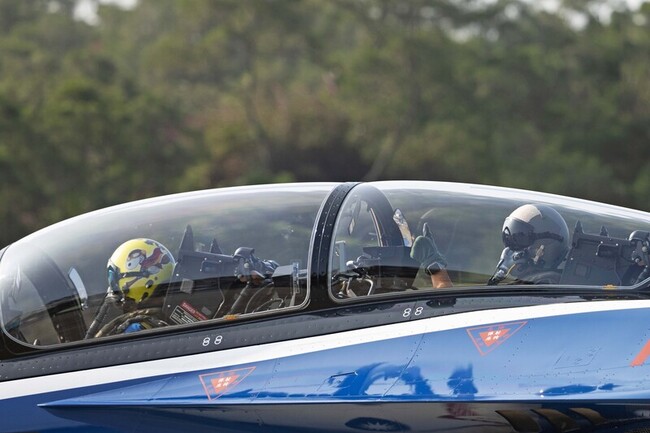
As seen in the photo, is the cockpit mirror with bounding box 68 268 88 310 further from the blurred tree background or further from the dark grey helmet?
the blurred tree background

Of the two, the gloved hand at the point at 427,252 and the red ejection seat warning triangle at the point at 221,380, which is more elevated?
the gloved hand at the point at 427,252

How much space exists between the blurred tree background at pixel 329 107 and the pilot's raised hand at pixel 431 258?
76.2 feet

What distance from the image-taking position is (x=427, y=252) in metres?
4.85

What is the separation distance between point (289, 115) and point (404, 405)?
37.0 metres

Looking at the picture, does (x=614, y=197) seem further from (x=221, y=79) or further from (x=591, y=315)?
(x=591, y=315)

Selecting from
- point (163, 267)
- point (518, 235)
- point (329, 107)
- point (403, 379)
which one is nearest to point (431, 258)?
point (518, 235)

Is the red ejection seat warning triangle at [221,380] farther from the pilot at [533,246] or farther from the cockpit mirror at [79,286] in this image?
the pilot at [533,246]

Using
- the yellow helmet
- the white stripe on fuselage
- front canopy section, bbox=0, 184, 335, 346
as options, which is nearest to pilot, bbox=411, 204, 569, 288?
the white stripe on fuselage

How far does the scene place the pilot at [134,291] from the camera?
4.91 metres

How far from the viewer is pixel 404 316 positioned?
453 centimetres

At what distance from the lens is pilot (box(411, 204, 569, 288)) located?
4.73 metres

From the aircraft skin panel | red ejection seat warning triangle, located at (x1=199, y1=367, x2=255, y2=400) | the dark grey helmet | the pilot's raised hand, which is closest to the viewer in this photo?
the aircraft skin panel

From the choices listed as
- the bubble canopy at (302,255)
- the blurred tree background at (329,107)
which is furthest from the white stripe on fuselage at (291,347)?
the blurred tree background at (329,107)

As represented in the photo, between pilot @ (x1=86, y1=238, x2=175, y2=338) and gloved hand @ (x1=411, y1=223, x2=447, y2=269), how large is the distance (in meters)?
1.29
